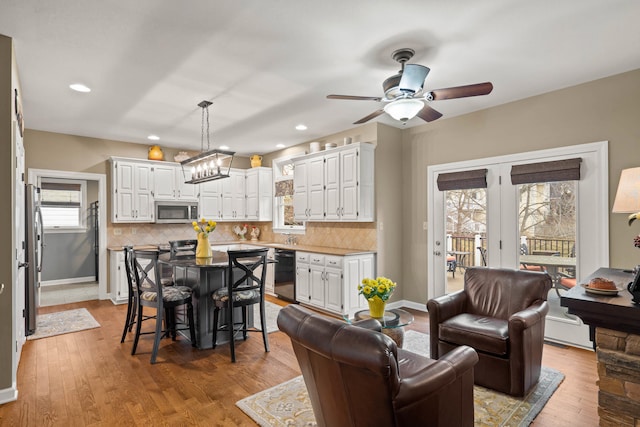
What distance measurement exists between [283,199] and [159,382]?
4.48m

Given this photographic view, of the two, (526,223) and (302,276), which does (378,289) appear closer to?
(526,223)

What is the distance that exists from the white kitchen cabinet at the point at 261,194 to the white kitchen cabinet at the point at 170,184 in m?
1.16

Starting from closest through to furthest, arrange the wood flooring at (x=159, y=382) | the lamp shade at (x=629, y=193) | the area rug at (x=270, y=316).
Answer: the lamp shade at (x=629, y=193), the wood flooring at (x=159, y=382), the area rug at (x=270, y=316)

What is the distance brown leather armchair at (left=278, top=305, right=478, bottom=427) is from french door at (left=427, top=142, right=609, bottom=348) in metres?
2.68

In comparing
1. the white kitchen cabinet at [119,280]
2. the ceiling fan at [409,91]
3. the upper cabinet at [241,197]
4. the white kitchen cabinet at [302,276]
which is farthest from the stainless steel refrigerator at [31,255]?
the ceiling fan at [409,91]

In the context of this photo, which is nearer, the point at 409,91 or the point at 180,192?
the point at 409,91

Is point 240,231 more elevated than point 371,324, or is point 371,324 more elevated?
point 240,231

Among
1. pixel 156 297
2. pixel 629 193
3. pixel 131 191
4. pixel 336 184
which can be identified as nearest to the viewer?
pixel 629 193

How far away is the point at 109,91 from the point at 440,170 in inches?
166

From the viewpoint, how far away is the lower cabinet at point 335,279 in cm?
489

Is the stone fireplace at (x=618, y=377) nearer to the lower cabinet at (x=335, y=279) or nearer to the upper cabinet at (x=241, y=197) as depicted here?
the lower cabinet at (x=335, y=279)

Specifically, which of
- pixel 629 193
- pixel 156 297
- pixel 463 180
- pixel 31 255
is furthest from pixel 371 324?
pixel 31 255

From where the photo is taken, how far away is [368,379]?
151cm

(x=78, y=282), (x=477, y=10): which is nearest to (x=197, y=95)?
(x=477, y=10)
